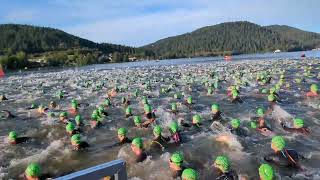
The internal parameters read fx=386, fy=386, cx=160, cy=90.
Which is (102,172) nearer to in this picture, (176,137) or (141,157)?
(141,157)

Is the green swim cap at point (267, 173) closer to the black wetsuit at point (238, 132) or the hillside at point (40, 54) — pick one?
the black wetsuit at point (238, 132)

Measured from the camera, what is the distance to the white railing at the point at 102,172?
3.29 m

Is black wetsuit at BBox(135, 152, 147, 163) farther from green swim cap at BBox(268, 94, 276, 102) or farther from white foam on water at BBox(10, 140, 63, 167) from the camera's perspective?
green swim cap at BBox(268, 94, 276, 102)

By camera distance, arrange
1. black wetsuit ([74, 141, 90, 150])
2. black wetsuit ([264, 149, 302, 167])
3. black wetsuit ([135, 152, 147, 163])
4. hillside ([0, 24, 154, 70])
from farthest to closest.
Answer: hillside ([0, 24, 154, 70]) → black wetsuit ([74, 141, 90, 150]) → black wetsuit ([135, 152, 147, 163]) → black wetsuit ([264, 149, 302, 167])

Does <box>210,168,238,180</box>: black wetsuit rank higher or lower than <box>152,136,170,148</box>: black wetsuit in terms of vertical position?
higher

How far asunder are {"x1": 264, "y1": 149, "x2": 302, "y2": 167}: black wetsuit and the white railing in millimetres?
7731

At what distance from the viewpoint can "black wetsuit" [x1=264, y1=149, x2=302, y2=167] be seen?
10.5 metres

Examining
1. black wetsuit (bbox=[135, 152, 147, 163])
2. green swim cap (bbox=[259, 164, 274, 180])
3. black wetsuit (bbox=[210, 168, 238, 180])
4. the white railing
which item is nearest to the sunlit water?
black wetsuit (bbox=[135, 152, 147, 163])

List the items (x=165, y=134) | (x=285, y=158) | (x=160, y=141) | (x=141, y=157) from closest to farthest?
(x=285, y=158) < (x=141, y=157) < (x=160, y=141) < (x=165, y=134)

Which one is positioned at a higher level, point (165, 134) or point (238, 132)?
point (238, 132)

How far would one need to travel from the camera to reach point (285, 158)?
34.8 ft

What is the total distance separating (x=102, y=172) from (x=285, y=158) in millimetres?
8205

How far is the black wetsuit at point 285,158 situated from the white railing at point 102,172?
25.4 feet

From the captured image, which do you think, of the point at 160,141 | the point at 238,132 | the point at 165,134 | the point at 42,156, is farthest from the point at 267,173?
the point at 42,156
